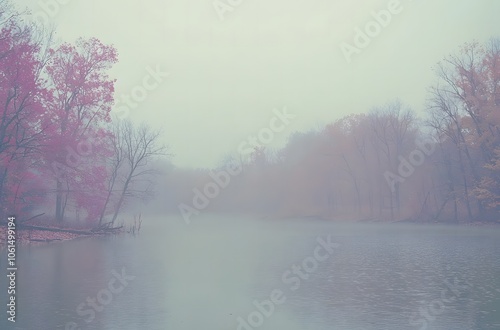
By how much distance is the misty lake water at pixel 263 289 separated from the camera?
11555mm

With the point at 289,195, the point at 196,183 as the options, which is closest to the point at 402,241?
the point at 289,195

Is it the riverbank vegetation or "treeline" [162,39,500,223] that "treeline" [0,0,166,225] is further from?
"treeline" [162,39,500,223]

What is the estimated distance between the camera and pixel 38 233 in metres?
32.9

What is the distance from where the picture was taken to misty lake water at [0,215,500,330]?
11.6 metres

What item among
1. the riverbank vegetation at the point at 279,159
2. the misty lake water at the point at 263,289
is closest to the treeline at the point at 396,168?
the riverbank vegetation at the point at 279,159

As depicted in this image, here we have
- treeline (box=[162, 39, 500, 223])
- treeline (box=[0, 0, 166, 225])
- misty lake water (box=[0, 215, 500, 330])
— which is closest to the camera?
misty lake water (box=[0, 215, 500, 330])

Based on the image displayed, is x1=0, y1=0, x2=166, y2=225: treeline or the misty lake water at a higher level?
x1=0, y1=0, x2=166, y2=225: treeline

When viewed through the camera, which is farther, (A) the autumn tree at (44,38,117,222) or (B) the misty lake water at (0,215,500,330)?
(A) the autumn tree at (44,38,117,222)

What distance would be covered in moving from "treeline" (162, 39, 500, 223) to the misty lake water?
1040 inches

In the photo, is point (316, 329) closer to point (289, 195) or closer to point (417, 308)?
point (417, 308)

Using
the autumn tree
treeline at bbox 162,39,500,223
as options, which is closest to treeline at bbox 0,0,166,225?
the autumn tree

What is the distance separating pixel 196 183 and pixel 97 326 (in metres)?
95.5

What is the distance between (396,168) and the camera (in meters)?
64.9

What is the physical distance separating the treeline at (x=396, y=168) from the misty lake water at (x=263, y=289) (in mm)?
26410
